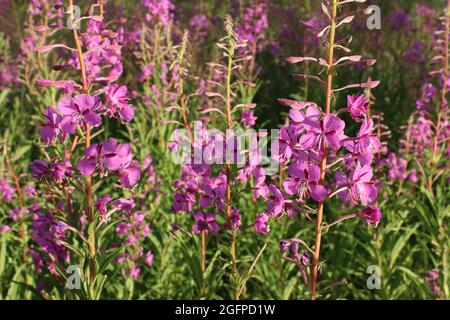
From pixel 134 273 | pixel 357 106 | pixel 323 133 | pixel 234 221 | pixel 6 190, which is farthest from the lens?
pixel 6 190

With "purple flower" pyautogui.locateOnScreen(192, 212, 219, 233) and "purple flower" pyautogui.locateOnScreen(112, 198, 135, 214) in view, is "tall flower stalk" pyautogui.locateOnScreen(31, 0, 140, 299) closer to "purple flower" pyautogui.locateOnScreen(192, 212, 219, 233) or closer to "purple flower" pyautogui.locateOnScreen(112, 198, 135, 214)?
"purple flower" pyautogui.locateOnScreen(112, 198, 135, 214)

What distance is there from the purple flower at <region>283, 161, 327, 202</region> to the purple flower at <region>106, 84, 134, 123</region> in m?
0.80

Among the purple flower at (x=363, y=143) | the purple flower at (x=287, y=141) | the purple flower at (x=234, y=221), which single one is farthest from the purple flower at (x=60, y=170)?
the purple flower at (x=363, y=143)

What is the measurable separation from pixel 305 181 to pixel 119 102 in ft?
3.08

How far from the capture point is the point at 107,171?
2.73m

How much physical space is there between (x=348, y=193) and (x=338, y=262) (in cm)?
187

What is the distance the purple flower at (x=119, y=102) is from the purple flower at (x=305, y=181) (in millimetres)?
803

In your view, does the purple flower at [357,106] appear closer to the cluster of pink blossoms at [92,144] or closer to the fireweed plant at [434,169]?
the cluster of pink blossoms at [92,144]

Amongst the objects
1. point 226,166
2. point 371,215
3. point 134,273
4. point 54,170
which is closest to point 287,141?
point 371,215

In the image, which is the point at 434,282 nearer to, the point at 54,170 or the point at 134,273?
the point at 134,273

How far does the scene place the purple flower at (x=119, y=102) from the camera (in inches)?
109

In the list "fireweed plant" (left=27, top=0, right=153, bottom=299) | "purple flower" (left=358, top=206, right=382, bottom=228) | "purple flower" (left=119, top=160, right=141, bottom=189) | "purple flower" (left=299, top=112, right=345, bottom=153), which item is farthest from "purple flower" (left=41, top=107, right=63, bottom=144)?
"purple flower" (left=358, top=206, right=382, bottom=228)

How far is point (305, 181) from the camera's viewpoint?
2.48 metres
